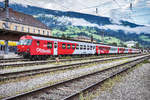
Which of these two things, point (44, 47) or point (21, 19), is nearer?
point (44, 47)

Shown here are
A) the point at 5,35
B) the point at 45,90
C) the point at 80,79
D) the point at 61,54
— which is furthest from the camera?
the point at 5,35

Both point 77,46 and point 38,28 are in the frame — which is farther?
point 38,28

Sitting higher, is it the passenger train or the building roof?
the building roof

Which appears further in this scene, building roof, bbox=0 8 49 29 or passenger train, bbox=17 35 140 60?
building roof, bbox=0 8 49 29

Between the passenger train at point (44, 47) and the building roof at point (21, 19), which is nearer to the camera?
the passenger train at point (44, 47)

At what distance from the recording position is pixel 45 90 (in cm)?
537

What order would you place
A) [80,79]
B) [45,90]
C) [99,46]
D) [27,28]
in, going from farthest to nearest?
[27,28] → [99,46] → [80,79] → [45,90]

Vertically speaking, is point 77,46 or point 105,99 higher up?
point 77,46

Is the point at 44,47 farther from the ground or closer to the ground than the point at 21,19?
closer to the ground

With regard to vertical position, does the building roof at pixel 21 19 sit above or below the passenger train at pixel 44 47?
above

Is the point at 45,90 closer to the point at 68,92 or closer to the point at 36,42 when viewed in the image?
the point at 68,92

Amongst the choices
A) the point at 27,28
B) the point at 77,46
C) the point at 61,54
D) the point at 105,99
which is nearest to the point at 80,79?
the point at 105,99

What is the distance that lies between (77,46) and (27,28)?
40142 mm

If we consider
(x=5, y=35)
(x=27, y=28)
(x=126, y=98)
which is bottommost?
(x=126, y=98)
